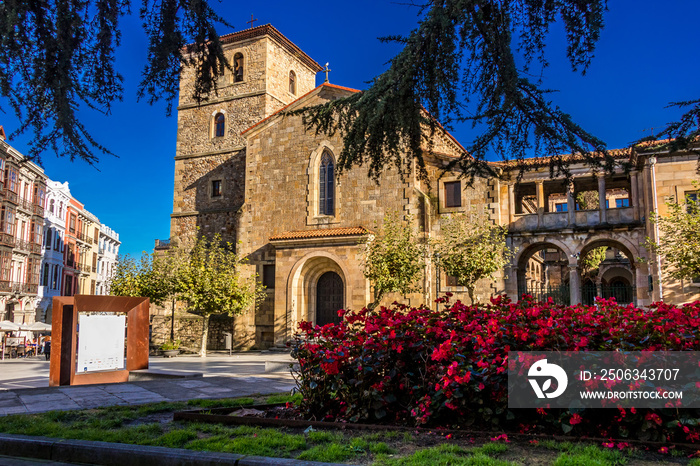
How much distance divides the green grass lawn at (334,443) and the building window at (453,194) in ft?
63.9

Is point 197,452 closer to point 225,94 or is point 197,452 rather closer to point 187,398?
point 187,398

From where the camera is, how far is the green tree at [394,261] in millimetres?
21547

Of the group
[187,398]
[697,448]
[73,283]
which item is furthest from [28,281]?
[697,448]

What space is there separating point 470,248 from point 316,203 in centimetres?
803

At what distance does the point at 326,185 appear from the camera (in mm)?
26500

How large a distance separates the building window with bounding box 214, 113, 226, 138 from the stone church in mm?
58

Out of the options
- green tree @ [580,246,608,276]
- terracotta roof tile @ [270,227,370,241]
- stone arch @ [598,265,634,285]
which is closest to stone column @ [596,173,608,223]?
terracotta roof tile @ [270,227,370,241]

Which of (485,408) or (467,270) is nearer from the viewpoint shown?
(485,408)

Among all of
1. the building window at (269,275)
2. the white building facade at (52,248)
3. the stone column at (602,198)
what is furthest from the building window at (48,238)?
the stone column at (602,198)

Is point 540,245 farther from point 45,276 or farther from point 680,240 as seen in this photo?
point 45,276

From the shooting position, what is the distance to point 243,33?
3105 centimetres

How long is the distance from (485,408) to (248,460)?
2.27 m

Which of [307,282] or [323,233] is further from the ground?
[323,233]

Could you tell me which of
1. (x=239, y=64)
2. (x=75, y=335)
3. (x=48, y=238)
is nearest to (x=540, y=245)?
(x=239, y=64)
